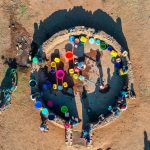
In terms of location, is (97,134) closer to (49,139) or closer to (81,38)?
(49,139)

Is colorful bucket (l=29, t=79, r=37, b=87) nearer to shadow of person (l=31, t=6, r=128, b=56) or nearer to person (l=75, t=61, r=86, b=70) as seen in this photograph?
shadow of person (l=31, t=6, r=128, b=56)

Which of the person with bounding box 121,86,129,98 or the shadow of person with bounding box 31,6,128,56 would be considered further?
the shadow of person with bounding box 31,6,128,56

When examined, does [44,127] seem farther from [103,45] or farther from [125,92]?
[103,45]

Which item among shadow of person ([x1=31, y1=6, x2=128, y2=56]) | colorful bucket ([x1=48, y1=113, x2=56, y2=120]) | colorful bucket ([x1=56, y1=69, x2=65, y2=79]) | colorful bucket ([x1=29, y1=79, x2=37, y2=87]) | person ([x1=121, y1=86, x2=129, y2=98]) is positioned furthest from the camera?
shadow of person ([x1=31, y1=6, x2=128, y2=56])

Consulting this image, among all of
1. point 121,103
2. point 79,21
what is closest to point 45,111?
point 121,103

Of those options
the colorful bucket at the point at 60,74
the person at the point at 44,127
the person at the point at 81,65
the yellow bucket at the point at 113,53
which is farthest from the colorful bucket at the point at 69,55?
the person at the point at 44,127

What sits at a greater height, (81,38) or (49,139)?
(81,38)

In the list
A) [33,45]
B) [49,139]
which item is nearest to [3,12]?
[33,45]

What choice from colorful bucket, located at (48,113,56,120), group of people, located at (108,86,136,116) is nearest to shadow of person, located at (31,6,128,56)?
group of people, located at (108,86,136,116)

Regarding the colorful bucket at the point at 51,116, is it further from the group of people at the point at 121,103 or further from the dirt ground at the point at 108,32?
the group of people at the point at 121,103
